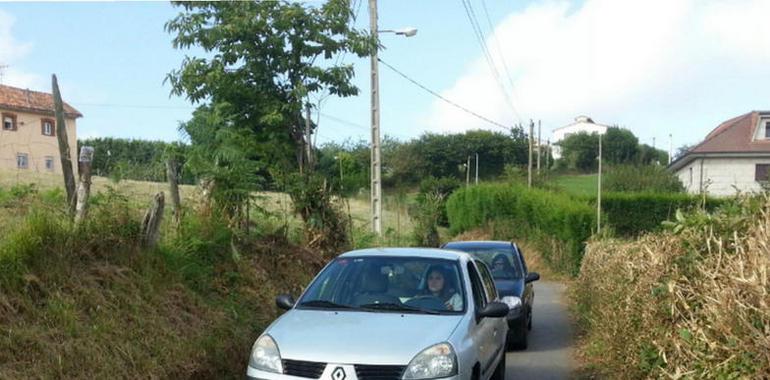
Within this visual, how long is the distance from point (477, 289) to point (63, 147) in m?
4.52

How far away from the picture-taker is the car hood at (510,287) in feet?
37.7

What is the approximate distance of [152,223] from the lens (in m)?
8.12

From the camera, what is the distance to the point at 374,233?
727 inches

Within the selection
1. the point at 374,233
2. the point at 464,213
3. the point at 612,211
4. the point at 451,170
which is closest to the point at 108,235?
the point at 374,233

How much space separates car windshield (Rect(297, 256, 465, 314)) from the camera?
6.68 m

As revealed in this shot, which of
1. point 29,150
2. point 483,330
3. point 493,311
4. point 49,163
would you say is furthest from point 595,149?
point 493,311

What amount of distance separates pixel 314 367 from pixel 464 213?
35187mm

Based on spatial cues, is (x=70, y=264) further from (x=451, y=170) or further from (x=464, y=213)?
(x=451, y=170)

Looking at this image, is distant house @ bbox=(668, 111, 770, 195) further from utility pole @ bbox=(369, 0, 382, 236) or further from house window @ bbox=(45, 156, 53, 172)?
house window @ bbox=(45, 156, 53, 172)

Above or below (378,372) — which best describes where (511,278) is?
below

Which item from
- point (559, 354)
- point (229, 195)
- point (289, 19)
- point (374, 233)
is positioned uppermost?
point (289, 19)

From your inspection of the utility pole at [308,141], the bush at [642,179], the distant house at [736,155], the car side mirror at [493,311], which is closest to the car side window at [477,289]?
the car side mirror at [493,311]

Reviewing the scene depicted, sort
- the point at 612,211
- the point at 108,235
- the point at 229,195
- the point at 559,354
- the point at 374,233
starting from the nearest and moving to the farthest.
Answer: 1. the point at 108,235
2. the point at 229,195
3. the point at 559,354
4. the point at 374,233
5. the point at 612,211

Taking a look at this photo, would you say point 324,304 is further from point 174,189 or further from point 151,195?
point 174,189
